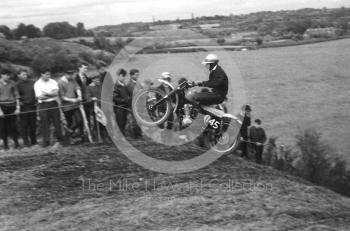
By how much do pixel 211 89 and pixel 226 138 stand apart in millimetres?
1014

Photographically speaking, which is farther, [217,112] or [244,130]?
[244,130]

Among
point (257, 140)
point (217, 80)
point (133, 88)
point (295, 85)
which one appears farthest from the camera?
point (295, 85)

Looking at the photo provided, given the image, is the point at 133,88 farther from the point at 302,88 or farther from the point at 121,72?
the point at 302,88

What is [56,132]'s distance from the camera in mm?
11336

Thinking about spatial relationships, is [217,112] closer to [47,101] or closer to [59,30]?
[47,101]

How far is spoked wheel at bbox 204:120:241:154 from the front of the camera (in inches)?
401

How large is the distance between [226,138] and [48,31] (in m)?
26.0

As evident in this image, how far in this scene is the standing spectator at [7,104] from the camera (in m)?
11.0

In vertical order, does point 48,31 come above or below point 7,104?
above

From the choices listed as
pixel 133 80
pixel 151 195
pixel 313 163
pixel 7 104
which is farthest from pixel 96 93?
pixel 313 163

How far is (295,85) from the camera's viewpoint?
4741 cm

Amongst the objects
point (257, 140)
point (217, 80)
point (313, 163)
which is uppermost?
point (217, 80)

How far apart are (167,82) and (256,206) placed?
4130 mm

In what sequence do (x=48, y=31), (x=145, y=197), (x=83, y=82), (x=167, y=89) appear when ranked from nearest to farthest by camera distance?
(x=145, y=197) < (x=167, y=89) < (x=83, y=82) < (x=48, y=31)
